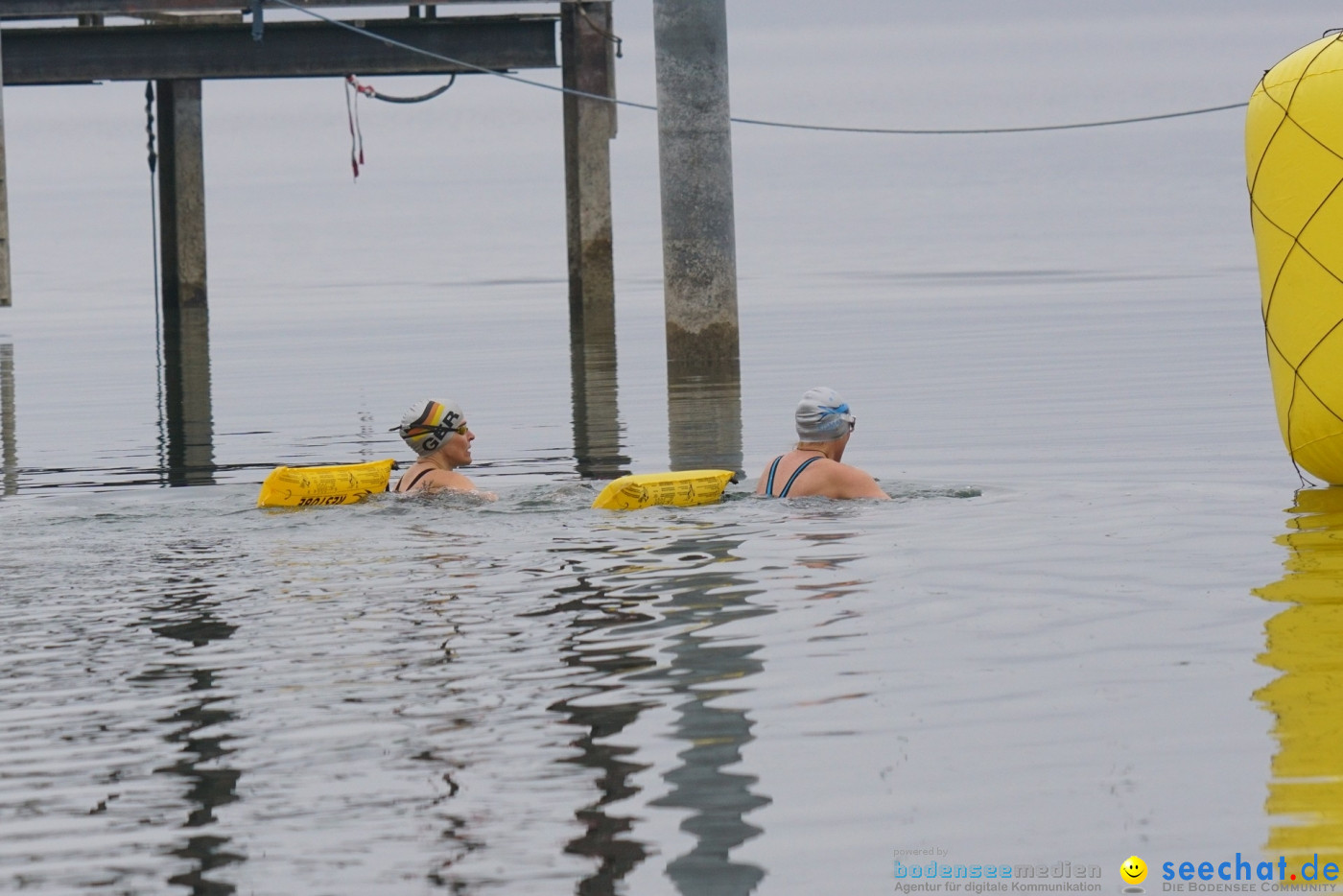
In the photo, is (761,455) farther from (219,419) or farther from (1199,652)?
(1199,652)

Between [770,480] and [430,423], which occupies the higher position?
[430,423]

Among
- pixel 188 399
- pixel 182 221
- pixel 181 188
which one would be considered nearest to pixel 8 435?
pixel 188 399

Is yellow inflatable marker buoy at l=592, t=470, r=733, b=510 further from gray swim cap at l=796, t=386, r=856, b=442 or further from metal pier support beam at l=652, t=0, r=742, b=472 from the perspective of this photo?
metal pier support beam at l=652, t=0, r=742, b=472

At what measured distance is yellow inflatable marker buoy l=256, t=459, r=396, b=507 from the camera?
1006cm

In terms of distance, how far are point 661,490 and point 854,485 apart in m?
0.92

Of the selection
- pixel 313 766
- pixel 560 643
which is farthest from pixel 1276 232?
pixel 313 766

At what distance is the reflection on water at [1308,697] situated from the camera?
445 centimetres

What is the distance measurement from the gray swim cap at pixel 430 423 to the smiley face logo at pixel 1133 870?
6137 millimetres

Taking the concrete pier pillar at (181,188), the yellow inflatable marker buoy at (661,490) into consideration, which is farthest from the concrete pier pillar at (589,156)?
the yellow inflatable marker buoy at (661,490)

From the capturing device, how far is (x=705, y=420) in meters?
14.1

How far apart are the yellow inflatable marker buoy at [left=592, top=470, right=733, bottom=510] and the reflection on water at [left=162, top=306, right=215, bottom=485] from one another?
10.5 ft

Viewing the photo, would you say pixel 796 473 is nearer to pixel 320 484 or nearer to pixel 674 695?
pixel 320 484

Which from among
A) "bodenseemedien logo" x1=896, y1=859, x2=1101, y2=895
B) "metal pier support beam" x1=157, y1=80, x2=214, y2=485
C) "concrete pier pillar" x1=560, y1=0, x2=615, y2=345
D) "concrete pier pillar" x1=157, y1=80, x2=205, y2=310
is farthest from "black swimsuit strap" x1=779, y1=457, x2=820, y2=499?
"concrete pier pillar" x1=157, y1=80, x2=205, y2=310

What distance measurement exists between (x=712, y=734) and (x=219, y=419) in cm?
1099
